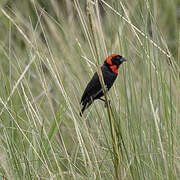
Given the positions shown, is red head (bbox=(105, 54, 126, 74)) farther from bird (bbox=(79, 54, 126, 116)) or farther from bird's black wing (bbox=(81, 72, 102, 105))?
bird's black wing (bbox=(81, 72, 102, 105))

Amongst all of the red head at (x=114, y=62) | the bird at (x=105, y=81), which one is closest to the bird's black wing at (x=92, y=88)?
the bird at (x=105, y=81)

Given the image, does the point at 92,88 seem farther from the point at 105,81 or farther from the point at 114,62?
the point at 114,62

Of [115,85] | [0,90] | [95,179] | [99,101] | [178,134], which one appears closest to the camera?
[95,179]

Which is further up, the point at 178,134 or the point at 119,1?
the point at 119,1

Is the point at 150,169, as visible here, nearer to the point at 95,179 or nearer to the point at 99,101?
the point at 95,179

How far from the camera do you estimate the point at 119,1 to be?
64.6 inches

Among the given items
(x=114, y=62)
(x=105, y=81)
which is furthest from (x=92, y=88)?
(x=114, y=62)

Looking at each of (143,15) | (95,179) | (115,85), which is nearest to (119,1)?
(143,15)

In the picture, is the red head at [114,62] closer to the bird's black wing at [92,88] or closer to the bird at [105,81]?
the bird at [105,81]

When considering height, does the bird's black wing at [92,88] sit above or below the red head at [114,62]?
below

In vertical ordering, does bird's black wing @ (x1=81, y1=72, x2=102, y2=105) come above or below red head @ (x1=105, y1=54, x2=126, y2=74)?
below

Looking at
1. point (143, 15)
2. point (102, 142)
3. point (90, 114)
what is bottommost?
point (102, 142)

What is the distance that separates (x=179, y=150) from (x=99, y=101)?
2.26 ft

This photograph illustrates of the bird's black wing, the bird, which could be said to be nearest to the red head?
the bird
